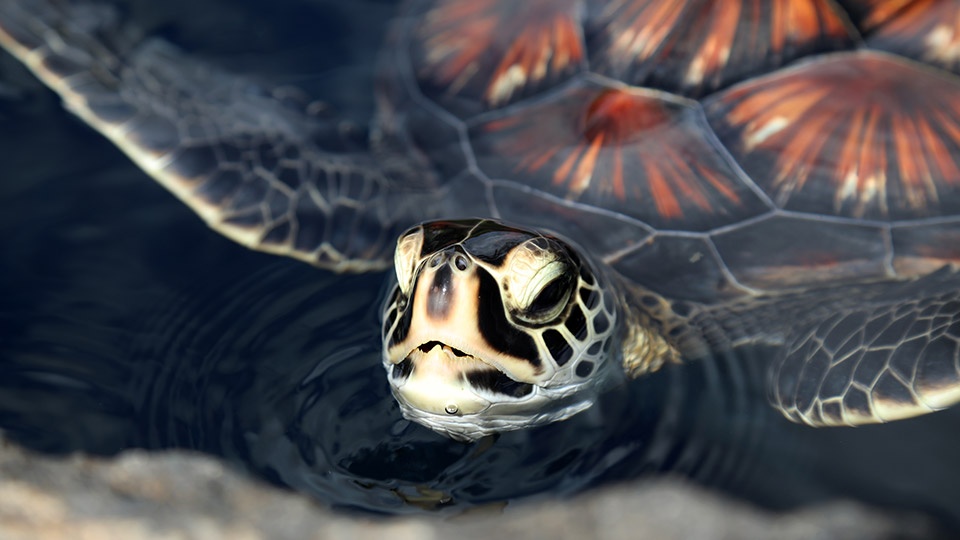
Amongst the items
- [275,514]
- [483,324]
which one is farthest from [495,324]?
[275,514]

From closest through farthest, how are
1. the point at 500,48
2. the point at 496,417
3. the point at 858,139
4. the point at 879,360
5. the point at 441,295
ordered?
the point at 441,295 < the point at 496,417 < the point at 879,360 < the point at 858,139 < the point at 500,48

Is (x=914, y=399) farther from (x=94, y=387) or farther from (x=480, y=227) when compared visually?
(x=94, y=387)

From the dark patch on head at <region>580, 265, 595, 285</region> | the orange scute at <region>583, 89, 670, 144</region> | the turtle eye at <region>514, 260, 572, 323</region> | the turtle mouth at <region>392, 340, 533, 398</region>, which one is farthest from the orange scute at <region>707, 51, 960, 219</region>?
the turtle mouth at <region>392, 340, 533, 398</region>

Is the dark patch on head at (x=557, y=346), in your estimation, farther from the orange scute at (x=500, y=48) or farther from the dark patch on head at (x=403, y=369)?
the orange scute at (x=500, y=48)

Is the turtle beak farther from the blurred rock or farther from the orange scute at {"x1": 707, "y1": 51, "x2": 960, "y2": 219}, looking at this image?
the orange scute at {"x1": 707, "y1": 51, "x2": 960, "y2": 219}

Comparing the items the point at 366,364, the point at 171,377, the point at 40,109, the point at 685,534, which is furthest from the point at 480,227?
the point at 40,109

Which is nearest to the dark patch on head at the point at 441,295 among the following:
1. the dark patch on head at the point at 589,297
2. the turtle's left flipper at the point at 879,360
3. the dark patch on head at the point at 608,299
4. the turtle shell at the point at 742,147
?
the dark patch on head at the point at 589,297

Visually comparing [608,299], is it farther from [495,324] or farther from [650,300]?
[495,324]
